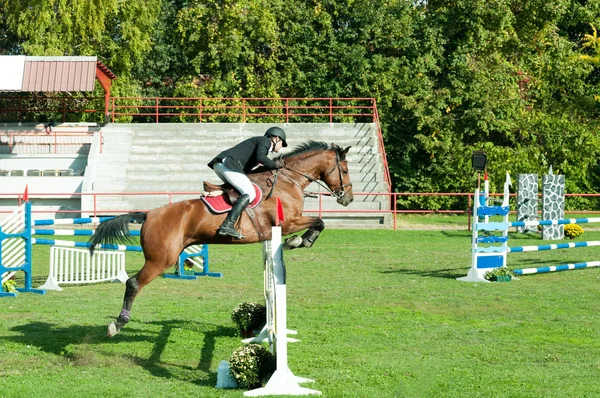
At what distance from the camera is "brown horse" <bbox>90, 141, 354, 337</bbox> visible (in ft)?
33.1

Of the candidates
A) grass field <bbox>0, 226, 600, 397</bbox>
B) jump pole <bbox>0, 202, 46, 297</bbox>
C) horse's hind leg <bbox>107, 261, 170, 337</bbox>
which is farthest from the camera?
jump pole <bbox>0, 202, 46, 297</bbox>

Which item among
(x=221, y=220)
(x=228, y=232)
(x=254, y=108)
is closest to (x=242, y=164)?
(x=221, y=220)

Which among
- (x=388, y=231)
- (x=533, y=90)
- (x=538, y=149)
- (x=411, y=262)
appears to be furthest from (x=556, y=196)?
(x=533, y=90)

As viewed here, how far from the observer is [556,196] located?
1004 inches

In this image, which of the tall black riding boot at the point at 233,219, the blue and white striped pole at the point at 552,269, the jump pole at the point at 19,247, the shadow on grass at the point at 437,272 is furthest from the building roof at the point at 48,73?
the tall black riding boot at the point at 233,219

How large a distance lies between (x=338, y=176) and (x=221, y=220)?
2.14m

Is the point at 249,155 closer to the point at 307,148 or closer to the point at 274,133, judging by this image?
the point at 274,133

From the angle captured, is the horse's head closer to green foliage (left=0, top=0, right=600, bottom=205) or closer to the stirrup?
the stirrup

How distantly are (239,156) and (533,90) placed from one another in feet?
98.6

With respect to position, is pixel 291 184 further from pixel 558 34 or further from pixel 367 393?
pixel 558 34

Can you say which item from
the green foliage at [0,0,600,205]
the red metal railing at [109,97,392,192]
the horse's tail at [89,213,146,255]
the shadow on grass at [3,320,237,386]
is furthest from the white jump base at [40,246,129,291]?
the red metal railing at [109,97,392,192]

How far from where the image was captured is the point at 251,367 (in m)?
8.15

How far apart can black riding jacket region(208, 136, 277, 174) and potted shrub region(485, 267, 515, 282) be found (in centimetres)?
634

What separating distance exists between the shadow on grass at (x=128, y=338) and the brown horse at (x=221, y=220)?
Result: 2.04 ft
